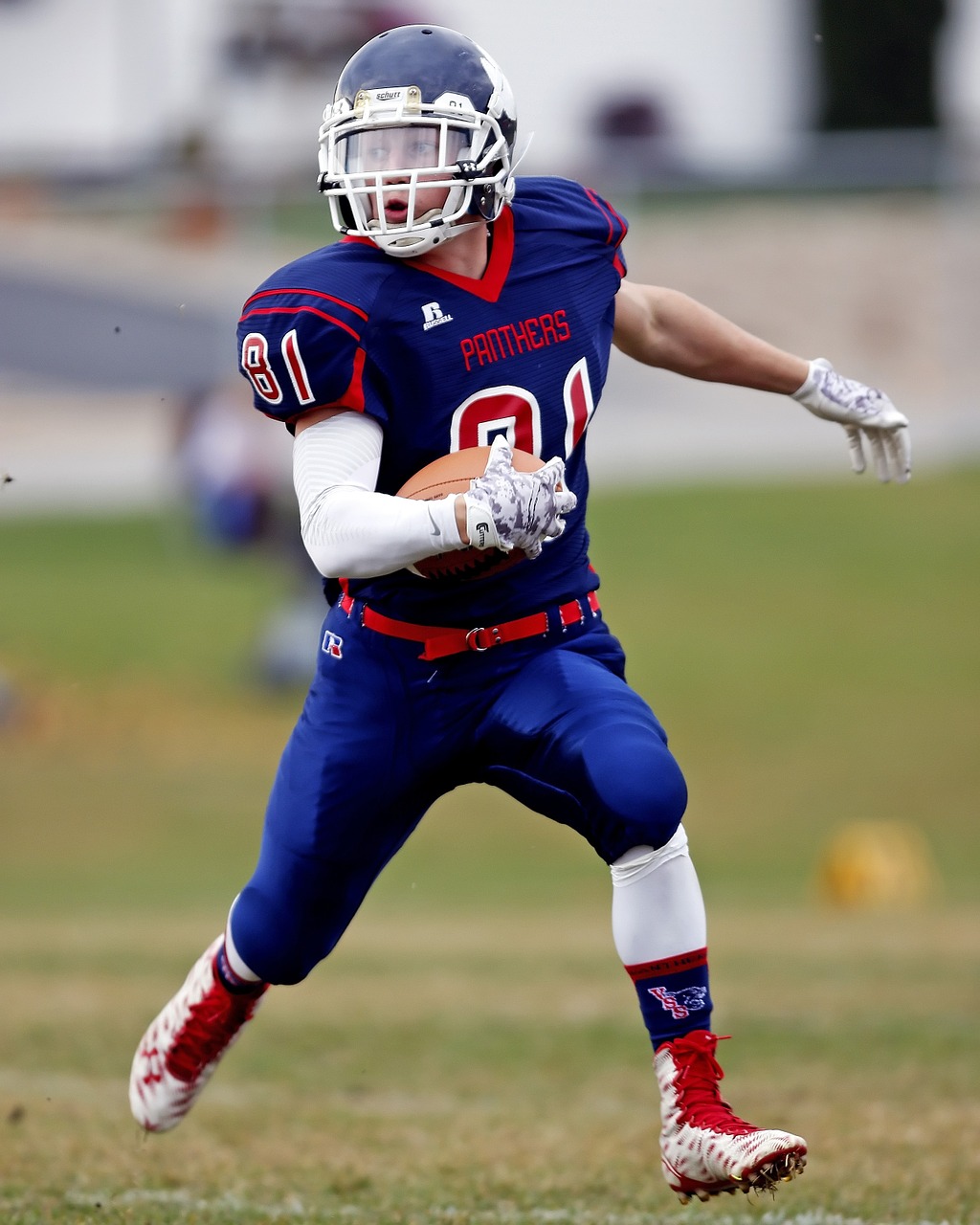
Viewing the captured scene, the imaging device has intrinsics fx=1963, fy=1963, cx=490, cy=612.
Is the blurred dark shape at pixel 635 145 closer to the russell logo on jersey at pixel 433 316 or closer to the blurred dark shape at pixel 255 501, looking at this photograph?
the blurred dark shape at pixel 255 501

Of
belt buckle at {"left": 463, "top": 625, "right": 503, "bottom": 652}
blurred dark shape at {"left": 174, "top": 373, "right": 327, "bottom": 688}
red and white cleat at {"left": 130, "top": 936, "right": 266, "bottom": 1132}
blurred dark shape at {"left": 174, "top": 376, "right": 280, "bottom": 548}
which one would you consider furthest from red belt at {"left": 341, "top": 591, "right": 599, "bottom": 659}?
→ blurred dark shape at {"left": 174, "top": 376, "right": 280, "bottom": 548}

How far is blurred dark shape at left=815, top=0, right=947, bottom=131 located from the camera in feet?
88.2

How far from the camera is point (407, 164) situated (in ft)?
12.4

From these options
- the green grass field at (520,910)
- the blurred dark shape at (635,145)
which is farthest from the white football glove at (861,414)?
the blurred dark shape at (635,145)

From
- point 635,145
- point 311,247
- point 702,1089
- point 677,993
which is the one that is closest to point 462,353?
point 677,993

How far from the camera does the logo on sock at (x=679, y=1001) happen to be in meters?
3.71

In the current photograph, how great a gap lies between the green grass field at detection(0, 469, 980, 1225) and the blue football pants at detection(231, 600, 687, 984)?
0.62 metres

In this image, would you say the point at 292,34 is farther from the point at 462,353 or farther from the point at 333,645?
the point at 462,353

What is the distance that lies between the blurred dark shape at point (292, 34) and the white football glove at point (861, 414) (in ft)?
75.4

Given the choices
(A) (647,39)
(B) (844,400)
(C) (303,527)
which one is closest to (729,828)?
(B) (844,400)

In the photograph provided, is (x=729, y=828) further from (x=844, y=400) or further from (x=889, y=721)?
(x=844, y=400)

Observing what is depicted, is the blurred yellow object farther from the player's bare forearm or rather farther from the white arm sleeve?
the white arm sleeve

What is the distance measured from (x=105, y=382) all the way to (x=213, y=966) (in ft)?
50.2

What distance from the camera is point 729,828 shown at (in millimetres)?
13477
